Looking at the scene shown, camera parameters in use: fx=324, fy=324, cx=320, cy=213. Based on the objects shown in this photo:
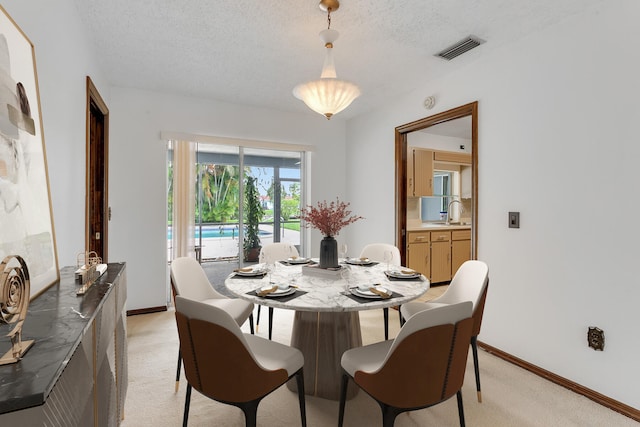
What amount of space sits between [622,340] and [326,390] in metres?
1.86

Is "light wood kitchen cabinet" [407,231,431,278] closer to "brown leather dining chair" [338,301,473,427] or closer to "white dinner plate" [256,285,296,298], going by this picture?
"white dinner plate" [256,285,296,298]

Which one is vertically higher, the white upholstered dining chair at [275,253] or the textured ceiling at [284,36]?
the textured ceiling at [284,36]

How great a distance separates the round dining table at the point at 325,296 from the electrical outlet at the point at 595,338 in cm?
115

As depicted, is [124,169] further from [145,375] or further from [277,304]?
[277,304]

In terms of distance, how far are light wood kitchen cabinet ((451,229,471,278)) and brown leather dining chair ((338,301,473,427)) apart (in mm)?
3838

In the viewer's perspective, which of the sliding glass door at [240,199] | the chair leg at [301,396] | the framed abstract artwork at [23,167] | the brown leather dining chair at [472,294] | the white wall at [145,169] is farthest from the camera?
the sliding glass door at [240,199]

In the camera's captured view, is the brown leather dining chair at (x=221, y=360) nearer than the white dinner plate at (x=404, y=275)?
Yes

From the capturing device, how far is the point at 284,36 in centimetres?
247

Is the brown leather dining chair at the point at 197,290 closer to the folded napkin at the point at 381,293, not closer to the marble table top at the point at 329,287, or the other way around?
the marble table top at the point at 329,287

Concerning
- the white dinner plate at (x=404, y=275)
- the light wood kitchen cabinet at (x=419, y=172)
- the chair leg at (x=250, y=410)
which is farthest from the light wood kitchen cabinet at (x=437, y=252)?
the chair leg at (x=250, y=410)

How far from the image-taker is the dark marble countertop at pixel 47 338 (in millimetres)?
597

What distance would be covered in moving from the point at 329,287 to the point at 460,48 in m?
2.21

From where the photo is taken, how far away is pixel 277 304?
1.61m

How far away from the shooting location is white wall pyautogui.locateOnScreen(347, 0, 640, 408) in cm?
199
